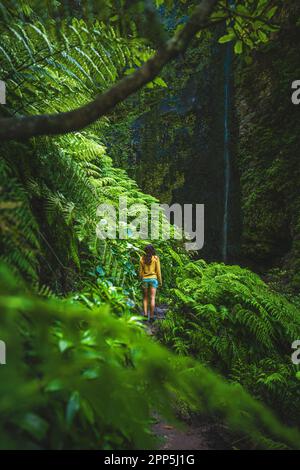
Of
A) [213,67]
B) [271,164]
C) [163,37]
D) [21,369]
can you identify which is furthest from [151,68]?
[213,67]

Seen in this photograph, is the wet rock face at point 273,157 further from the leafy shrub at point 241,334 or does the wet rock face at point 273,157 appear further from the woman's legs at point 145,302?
the woman's legs at point 145,302

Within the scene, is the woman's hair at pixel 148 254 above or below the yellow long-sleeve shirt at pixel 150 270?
above

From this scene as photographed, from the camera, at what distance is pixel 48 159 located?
2559 mm

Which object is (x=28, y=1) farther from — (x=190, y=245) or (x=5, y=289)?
(x=190, y=245)

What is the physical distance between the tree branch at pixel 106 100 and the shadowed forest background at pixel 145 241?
2 centimetres

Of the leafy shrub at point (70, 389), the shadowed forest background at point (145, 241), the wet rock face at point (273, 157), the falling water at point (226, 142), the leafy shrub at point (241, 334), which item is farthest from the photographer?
the falling water at point (226, 142)

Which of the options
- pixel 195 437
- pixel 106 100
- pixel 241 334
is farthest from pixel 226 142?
pixel 106 100

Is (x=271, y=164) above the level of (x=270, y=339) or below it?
above

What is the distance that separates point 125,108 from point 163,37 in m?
10.8

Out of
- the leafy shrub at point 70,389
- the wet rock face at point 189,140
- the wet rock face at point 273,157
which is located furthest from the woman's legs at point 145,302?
the wet rock face at point 189,140

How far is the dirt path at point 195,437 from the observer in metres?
2.36

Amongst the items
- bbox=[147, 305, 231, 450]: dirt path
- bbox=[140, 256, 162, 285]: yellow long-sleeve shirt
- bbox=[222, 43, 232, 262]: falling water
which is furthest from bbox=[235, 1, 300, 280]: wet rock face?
bbox=[147, 305, 231, 450]: dirt path

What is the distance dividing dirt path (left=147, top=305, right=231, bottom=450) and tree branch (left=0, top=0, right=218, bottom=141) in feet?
6.54

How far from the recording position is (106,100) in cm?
146
